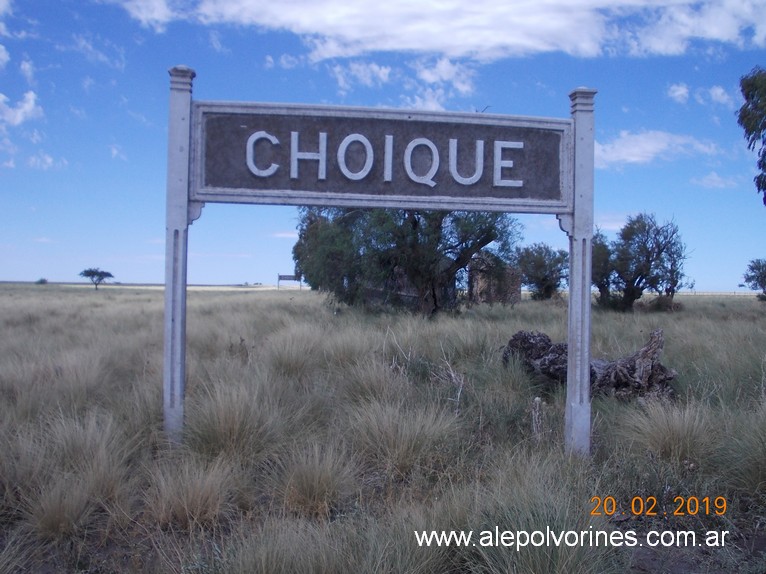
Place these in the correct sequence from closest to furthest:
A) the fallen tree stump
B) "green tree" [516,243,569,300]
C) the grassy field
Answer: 1. the grassy field
2. the fallen tree stump
3. "green tree" [516,243,569,300]

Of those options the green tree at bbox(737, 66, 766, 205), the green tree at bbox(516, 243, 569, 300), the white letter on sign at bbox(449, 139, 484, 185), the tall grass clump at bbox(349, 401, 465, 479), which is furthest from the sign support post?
the green tree at bbox(516, 243, 569, 300)

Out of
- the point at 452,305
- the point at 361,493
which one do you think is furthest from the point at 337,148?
the point at 452,305

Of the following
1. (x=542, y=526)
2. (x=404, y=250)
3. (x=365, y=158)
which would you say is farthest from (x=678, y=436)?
(x=404, y=250)

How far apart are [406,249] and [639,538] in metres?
14.8

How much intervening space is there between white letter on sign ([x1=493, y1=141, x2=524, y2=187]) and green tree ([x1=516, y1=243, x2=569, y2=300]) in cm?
3174

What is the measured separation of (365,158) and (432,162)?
619mm

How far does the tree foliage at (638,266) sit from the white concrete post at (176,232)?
83.3 ft

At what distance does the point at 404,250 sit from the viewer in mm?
18672

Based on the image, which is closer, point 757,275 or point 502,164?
point 502,164

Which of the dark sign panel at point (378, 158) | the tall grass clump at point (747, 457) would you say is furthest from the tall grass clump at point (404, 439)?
the tall grass clump at point (747, 457)

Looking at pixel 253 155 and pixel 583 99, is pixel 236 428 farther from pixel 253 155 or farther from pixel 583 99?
pixel 583 99

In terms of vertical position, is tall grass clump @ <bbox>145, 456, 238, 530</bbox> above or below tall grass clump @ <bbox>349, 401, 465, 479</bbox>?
below

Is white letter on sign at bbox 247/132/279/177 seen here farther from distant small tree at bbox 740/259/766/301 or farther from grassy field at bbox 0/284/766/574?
distant small tree at bbox 740/259/766/301

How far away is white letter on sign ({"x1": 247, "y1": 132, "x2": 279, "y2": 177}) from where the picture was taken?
5.91 metres
